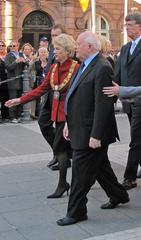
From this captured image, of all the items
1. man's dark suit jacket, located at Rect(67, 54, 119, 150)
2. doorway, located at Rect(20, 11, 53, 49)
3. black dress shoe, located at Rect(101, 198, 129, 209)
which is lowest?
black dress shoe, located at Rect(101, 198, 129, 209)

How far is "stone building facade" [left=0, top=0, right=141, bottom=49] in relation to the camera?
26.6m

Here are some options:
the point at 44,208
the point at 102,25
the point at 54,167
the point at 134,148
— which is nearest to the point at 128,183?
the point at 134,148

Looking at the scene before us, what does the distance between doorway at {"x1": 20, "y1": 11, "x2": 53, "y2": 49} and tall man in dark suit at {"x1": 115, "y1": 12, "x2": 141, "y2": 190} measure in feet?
72.0

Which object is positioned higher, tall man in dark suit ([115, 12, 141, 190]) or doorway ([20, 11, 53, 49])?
doorway ([20, 11, 53, 49])

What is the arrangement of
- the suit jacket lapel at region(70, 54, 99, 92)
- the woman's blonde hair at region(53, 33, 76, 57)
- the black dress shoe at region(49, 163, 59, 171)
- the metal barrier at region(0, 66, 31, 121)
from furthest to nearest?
the metal barrier at region(0, 66, 31, 121) → the black dress shoe at region(49, 163, 59, 171) → the woman's blonde hair at region(53, 33, 76, 57) → the suit jacket lapel at region(70, 54, 99, 92)

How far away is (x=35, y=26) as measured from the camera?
1111 inches

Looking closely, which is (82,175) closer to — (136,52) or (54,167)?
(136,52)

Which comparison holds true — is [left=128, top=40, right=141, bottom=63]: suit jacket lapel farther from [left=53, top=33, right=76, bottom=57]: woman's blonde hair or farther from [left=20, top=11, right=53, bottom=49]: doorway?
[left=20, top=11, right=53, bottom=49]: doorway

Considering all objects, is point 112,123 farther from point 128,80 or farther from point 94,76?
point 128,80

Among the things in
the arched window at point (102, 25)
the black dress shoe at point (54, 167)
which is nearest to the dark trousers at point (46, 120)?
the black dress shoe at point (54, 167)

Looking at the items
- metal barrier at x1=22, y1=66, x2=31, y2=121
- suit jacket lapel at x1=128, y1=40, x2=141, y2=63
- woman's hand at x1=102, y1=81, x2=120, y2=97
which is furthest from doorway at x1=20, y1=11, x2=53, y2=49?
woman's hand at x1=102, y1=81, x2=120, y2=97

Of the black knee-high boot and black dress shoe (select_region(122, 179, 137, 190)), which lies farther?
black dress shoe (select_region(122, 179, 137, 190))

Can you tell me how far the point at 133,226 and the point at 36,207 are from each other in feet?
3.73

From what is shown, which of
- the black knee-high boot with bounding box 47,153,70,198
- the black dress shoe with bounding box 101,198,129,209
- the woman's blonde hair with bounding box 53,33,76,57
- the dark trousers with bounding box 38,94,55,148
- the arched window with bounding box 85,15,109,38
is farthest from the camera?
the arched window with bounding box 85,15,109,38
